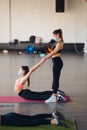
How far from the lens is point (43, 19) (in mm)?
13156

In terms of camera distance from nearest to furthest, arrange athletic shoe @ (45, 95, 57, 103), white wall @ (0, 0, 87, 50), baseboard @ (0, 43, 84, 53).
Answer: athletic shoe @ (45, 95, 57, 103) → white wall @ (0, 0, 87, 50) → baseboard @ (0, 43, 84, 53)

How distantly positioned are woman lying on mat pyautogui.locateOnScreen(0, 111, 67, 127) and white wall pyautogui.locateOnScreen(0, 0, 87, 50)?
8.86 m

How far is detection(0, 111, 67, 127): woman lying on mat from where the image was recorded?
14.3ft

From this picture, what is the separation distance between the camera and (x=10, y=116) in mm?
4371

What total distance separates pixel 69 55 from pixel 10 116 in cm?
799

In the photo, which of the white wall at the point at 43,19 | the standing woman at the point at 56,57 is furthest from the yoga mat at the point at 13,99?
the white wall at the point at 43,19

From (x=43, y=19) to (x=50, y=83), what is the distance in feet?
20.1

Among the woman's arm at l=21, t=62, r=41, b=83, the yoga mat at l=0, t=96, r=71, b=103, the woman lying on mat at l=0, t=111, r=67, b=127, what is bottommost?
the yoga mat at l=0, t=96, r=71, b=103

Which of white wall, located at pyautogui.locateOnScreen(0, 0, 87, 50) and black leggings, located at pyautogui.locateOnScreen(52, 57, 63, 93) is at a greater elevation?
white wall, located at pyautogui.locateOnScreen(0, 0, 87, 50)

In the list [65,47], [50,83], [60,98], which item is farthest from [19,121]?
[65,47]

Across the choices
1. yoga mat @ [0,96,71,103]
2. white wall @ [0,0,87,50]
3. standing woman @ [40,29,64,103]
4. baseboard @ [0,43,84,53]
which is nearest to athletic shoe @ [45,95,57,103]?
standing woman @ [40,29,64,103]

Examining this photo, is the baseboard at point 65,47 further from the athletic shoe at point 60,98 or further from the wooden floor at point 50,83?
the athletic shoe at point 60,98

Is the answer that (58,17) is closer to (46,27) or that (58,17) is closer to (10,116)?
(46,27)

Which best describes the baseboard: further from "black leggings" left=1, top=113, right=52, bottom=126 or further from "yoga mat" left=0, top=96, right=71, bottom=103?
"black leggings" left=1, top=113, right=52, bottom=126
